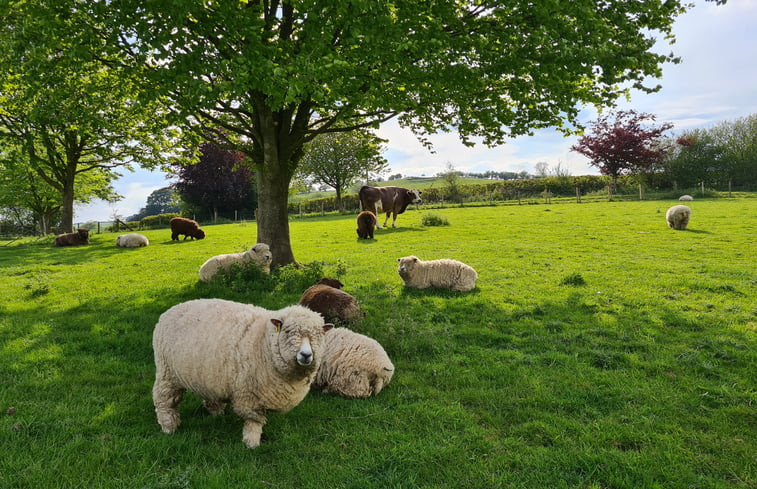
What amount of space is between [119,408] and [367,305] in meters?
4.99

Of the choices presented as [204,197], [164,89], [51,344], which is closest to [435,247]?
[164,89]

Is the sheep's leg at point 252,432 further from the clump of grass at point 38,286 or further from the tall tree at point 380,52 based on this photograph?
the clump of grass at point 38,286

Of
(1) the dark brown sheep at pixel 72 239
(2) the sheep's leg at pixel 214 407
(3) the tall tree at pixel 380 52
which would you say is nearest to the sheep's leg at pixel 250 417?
(2) the sheep's leg at pixel 214 407

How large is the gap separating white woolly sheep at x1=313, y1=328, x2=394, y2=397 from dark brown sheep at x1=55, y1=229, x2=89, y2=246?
24.9 metres

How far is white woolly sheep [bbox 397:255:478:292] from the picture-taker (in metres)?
10.3

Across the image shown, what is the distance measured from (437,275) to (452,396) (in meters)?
5.50

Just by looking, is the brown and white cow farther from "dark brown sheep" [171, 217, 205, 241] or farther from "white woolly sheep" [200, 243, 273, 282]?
"white woolly sheep" [200, 243, 273, 282]

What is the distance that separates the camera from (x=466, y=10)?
1079cm

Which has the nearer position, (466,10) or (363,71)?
(363,71)

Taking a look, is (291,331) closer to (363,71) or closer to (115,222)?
(363,71)

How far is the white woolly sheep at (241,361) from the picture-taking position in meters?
3.98

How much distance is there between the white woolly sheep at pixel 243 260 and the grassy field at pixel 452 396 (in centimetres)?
64

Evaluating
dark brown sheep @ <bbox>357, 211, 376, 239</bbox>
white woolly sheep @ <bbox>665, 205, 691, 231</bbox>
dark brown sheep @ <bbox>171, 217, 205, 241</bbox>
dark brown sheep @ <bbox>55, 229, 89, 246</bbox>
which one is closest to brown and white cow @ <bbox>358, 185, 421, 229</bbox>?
dark brown sheep @ <bbox>357, 211, 376, 239</bbox>

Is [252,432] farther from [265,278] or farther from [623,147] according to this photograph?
[623,147]
